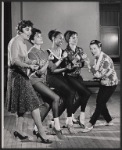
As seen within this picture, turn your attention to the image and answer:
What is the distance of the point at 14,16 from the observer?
986 cm

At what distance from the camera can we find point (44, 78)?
15.4ft

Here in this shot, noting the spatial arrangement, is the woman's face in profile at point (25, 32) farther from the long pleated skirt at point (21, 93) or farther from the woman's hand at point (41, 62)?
the long pleated skirt at point (21, 93)

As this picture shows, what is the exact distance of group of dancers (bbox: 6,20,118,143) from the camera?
14.3 ft

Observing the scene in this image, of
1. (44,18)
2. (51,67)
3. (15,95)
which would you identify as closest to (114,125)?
(51,67)

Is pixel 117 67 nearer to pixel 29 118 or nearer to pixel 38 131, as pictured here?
pixel 29 118

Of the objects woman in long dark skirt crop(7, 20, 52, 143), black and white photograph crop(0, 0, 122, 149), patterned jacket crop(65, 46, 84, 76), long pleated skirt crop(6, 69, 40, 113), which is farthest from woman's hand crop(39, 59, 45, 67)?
patterned jacket crop(65, 46, 84, 76)

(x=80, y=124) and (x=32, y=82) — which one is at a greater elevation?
(x=32, y=82)

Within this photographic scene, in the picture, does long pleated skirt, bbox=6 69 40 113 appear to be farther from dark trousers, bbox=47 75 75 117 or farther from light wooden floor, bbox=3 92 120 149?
dark trousers, bbox=47 75 75 117

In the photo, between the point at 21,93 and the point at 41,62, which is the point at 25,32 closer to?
the point at 41,62

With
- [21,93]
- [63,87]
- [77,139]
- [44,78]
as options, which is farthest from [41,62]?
[77,139]

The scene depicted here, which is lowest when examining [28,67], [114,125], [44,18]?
[114,125]

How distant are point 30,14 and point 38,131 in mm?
5812

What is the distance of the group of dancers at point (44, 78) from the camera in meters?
4.36

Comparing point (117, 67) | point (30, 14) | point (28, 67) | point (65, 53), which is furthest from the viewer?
point (117, 67)
